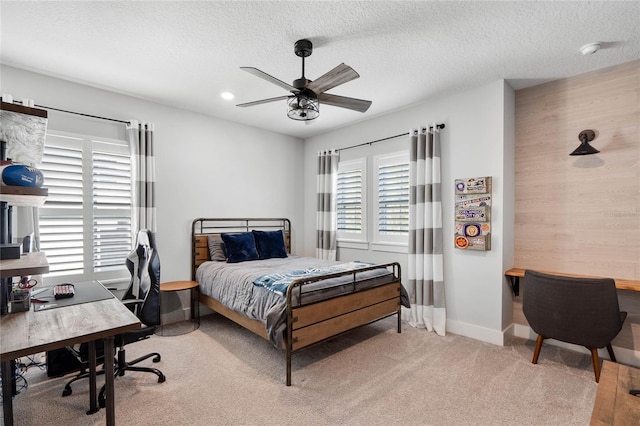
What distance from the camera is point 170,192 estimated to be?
4.09 metres

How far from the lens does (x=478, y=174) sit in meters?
3.47

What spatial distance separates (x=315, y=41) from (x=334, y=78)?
577mm

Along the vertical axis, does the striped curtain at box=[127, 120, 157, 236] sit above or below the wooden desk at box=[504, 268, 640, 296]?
above

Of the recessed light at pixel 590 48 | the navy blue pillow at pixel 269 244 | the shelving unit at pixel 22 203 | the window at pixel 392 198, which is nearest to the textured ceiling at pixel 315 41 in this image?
the recessed light at pixel 590 48

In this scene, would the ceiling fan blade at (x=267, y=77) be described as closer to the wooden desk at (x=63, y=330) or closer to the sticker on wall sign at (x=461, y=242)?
the wooden desk at (x=63, y=330)

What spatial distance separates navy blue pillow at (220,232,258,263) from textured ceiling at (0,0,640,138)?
1.95 metres

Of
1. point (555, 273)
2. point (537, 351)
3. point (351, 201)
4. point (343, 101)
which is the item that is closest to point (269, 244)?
point (351, 201)

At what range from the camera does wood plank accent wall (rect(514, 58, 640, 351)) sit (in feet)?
9.48

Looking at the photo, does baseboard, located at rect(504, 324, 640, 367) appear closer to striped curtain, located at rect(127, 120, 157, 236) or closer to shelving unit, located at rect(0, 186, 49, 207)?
shelving unit, located at rect(0, 186, 49, 207)

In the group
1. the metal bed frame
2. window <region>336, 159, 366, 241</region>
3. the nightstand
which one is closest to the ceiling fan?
the metal bed frame

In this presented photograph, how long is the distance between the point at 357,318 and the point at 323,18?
9.00 feet

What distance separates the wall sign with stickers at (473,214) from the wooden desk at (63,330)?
3.30 metres

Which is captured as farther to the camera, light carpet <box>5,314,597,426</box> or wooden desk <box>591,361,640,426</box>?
light carpet <box>5,314,597,426</box>

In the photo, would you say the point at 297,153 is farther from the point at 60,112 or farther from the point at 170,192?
the point at 60,112
